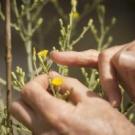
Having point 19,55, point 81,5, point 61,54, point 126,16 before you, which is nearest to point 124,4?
point 126,16

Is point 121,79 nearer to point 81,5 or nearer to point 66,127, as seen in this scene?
point 66,127

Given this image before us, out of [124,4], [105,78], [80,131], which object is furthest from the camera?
[124,4]

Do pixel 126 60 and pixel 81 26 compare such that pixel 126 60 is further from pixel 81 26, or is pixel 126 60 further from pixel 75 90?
pixel 81 26

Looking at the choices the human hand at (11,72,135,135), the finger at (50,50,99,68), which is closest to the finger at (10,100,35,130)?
the human hand at (11,72,135,135)

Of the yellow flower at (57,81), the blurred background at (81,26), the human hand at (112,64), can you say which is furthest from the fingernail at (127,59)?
the blurred background at (81,26)

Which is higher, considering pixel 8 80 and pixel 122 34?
pixel 8 80

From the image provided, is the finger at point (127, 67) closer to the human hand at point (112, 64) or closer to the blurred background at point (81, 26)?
the human hand at point (112, 64)

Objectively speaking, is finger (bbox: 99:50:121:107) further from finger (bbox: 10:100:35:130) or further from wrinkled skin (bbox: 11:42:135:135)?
finger (bbox: 10:100:35:130)
